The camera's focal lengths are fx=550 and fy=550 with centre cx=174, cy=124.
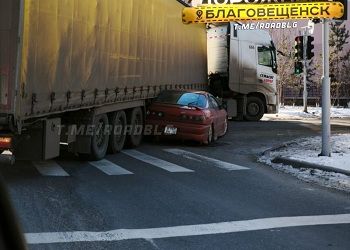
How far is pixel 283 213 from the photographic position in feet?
22.9

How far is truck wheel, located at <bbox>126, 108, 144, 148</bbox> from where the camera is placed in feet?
44.9

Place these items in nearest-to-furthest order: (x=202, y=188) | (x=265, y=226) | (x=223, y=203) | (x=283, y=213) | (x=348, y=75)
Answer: (x=265, y=226) → (x=283, y=213) → (x=223, y=203) → (x=202, y=188) → (x=348, y=75)

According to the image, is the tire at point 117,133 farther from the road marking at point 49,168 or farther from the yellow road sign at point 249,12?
the yellow road sign at point 249,12

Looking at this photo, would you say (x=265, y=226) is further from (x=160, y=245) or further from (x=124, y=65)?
(x=124, y=65)

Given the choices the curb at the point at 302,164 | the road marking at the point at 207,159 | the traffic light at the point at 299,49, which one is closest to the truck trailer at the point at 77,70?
the road marking at the point at 207,159

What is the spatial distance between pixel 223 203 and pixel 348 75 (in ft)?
160

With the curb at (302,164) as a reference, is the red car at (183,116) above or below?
above

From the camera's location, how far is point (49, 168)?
9.96m

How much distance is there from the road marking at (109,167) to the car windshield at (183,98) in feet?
13.9

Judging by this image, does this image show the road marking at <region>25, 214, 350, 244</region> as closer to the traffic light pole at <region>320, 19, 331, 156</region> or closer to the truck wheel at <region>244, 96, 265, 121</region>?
the traffic light pole at <region>320, 19, 331, 156</region>

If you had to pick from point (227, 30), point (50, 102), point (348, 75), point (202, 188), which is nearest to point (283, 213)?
point (202, 188)

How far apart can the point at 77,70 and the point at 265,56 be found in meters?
16.8

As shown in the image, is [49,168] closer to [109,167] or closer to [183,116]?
[109,167]

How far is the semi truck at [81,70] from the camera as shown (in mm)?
7727
